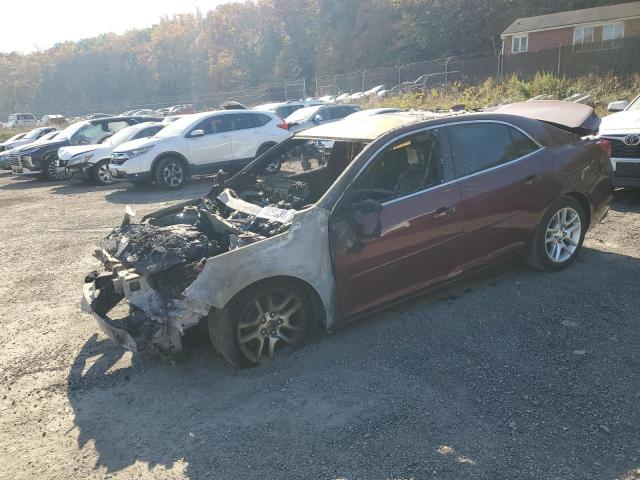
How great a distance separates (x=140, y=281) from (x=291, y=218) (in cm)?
122

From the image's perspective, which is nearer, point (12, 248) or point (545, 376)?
point (545, 376)

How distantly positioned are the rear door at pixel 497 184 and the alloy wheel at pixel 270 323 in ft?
5.31

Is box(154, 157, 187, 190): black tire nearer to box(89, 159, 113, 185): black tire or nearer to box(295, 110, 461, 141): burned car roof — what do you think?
box(89, 159, 113, 185): black tire

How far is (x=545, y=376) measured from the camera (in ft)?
11.3

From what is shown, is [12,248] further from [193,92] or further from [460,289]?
[193,92]

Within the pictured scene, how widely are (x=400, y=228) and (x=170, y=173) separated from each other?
952 cm

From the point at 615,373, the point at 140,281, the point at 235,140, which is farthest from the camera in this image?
the point at 235,140

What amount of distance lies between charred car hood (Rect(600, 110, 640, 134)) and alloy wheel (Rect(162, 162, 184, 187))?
9132 mm

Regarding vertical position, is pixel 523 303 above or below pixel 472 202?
below

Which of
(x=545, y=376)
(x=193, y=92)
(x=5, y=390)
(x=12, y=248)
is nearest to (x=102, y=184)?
(x=12, y=248)

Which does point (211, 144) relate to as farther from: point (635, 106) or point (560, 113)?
point (635, 106)

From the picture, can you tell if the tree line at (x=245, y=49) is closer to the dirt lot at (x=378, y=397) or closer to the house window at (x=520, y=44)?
the house window at (x=520, y=44)

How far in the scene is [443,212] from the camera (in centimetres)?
420

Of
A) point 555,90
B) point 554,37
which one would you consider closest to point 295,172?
point 555,90
